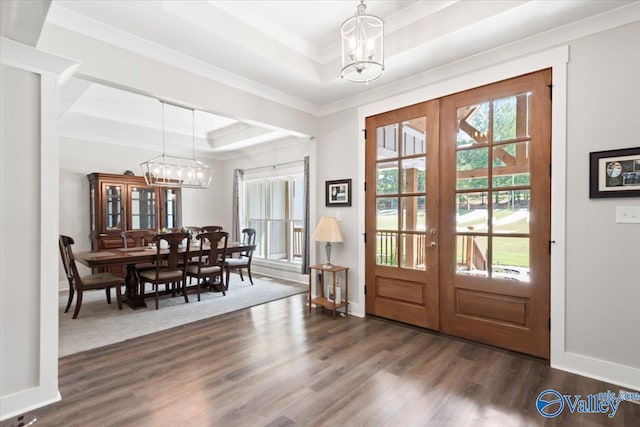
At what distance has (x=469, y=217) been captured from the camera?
2.98 metres

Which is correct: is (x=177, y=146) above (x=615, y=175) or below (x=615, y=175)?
above

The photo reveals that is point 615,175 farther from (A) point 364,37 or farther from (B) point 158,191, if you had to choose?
(B) point 158,191

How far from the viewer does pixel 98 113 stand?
523cm

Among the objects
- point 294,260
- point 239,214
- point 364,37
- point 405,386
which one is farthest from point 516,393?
point 239,214

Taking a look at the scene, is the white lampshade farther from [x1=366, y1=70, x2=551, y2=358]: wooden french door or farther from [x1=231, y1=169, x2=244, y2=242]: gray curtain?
[x1=231, y1=169, x2=244, y2=242]: gray curtain

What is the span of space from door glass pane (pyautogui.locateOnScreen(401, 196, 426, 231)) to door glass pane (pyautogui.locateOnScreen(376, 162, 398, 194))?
0.64ft

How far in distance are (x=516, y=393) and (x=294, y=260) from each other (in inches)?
177

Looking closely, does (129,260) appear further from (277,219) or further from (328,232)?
(277,219)

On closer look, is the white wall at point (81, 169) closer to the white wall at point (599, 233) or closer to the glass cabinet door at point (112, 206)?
the glass cabinet door at point (112, 206)

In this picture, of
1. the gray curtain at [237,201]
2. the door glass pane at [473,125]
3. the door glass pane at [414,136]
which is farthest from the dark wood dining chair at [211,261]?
the door glass pane at [473,125]

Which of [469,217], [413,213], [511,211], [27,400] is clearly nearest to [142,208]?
[27,400]

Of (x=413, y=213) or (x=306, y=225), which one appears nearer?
(x=413, y=213)

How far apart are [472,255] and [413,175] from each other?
3.36ft

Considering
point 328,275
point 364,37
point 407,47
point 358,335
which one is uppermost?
point 407,47
